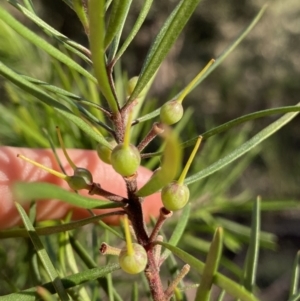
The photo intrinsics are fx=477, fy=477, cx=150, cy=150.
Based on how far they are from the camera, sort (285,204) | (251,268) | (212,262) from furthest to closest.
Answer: (285,204) < (251,268) < (212,262)

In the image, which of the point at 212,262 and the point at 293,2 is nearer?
the point at 212,262

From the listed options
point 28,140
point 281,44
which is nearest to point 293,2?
point 281,44

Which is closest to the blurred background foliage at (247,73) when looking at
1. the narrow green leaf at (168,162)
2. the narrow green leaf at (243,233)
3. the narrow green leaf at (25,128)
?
the narrow green leaf at (243,233)

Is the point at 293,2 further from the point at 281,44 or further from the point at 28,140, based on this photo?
the point at 28,140

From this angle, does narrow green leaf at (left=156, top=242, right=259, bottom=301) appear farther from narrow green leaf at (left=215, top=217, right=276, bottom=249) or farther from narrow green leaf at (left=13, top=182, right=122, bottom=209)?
narrow green leaf at (left=215, top=217, right=276, bottom=249)

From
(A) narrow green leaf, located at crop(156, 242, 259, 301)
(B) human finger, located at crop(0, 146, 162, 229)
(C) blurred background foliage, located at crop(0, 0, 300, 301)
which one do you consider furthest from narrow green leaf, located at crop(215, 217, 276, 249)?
(C) blurred background foliage, located at crop(0, 0, 300, 301)

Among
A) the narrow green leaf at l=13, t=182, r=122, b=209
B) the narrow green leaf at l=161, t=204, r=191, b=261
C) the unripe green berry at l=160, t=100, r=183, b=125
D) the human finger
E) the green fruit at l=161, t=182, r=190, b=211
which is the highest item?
the unripe green berry at l=160, t=100, r=183, b=125

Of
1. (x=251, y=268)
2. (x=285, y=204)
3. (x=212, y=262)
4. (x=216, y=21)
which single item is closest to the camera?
(x=212, y=262)

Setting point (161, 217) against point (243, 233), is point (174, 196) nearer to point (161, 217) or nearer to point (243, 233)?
point (161, 217)
